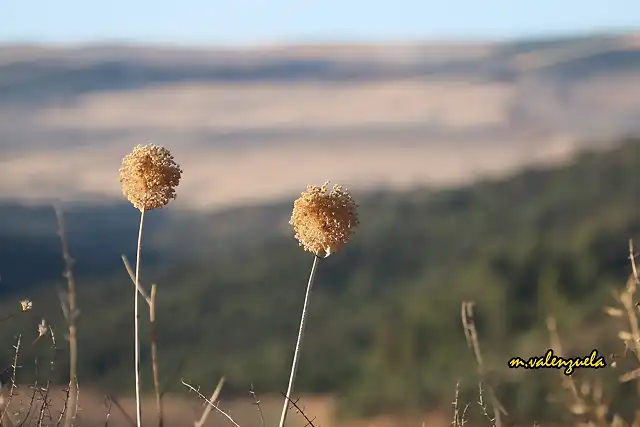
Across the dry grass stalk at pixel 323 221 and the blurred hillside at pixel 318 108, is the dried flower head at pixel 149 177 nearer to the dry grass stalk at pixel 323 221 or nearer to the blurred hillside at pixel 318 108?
the dry grass stalk at pixel 323 221

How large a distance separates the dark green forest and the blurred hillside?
21.3 inches

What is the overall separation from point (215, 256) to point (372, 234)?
2390 millimetres

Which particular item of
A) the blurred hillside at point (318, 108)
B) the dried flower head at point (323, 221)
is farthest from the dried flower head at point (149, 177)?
the blurred hillside at point (318, 108)

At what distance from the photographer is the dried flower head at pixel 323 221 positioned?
1080mm

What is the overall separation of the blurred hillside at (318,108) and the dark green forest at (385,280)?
54 cm

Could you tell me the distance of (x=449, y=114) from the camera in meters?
12.3

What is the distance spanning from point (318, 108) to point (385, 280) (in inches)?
102

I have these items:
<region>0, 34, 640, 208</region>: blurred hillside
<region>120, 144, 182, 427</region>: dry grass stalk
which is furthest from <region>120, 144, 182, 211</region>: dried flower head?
<region>0, 34, 640, 208</region>: blurred hillside

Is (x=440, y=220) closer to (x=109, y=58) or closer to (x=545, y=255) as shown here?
(x=545, y=255)

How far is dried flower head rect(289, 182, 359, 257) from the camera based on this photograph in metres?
1.08
